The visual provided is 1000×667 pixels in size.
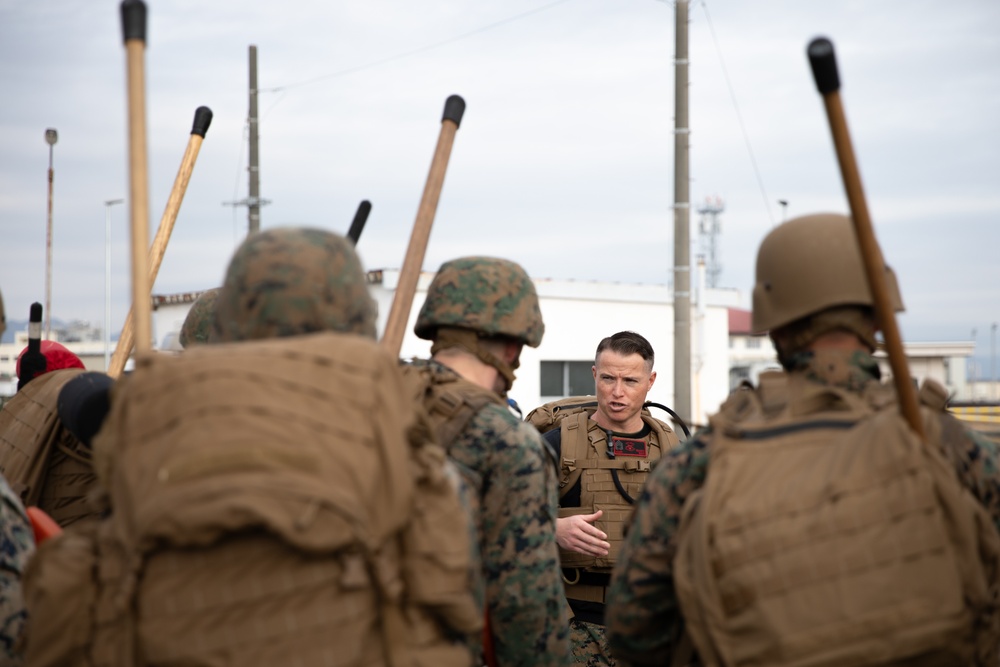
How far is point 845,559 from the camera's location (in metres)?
2.50

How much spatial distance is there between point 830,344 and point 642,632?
971mm

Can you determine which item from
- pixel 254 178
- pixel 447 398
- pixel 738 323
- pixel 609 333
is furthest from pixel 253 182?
pixel 738 323

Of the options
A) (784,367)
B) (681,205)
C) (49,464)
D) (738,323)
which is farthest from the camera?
(738,323)

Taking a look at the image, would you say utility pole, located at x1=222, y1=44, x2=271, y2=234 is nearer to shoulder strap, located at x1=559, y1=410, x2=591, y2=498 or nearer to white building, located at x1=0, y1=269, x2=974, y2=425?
white building, located at x1=0, y1=269, x2=974, y2=425

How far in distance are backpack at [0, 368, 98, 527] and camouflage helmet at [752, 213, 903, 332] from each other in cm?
246

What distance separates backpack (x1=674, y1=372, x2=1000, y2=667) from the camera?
2.47 metres

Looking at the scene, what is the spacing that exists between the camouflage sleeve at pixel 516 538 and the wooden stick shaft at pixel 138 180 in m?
1.18

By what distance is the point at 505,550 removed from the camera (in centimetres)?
357

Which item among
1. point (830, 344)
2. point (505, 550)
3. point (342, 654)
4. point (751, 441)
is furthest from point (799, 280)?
point (342, 654)

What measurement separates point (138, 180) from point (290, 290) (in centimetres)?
53

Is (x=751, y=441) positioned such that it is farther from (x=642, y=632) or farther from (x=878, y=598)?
(x=642, y=632)

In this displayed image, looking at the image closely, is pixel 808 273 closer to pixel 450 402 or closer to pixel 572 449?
pixel 450 402

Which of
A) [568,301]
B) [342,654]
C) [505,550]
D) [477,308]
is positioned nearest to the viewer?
[342,654]

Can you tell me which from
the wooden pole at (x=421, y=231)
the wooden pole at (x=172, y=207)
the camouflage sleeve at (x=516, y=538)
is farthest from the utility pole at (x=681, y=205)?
the camouflage sleeve at (x=516, y=538)
